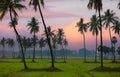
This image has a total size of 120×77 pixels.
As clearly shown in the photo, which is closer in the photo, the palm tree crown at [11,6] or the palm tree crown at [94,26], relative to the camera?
the palm tree crown at [11,6]

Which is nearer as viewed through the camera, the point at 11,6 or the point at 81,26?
the point at 11,6

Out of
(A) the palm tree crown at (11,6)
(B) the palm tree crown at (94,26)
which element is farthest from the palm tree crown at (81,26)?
(A) the palm tree crown at (11,6)

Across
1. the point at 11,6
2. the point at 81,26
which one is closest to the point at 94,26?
the point at 81,26

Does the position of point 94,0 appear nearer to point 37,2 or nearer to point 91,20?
point 37,2

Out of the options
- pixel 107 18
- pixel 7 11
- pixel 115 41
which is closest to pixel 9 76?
pixel 7 11

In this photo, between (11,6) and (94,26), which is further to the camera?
(94,26)

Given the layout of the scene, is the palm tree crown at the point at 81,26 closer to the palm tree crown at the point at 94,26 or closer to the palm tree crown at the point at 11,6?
the palm tree crown at the point at 94,26

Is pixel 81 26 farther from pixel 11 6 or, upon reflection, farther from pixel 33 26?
pixel 11 6

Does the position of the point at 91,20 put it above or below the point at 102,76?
above

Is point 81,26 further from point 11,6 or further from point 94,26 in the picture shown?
point 11,6

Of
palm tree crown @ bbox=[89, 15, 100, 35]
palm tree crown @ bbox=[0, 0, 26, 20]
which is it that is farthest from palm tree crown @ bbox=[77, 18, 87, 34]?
palm tree crown @ bbox=[0, 0, 26, 20]

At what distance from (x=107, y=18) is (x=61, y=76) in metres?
73.9

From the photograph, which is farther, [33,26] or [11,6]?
[33,26]

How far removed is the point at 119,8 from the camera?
69750mm
